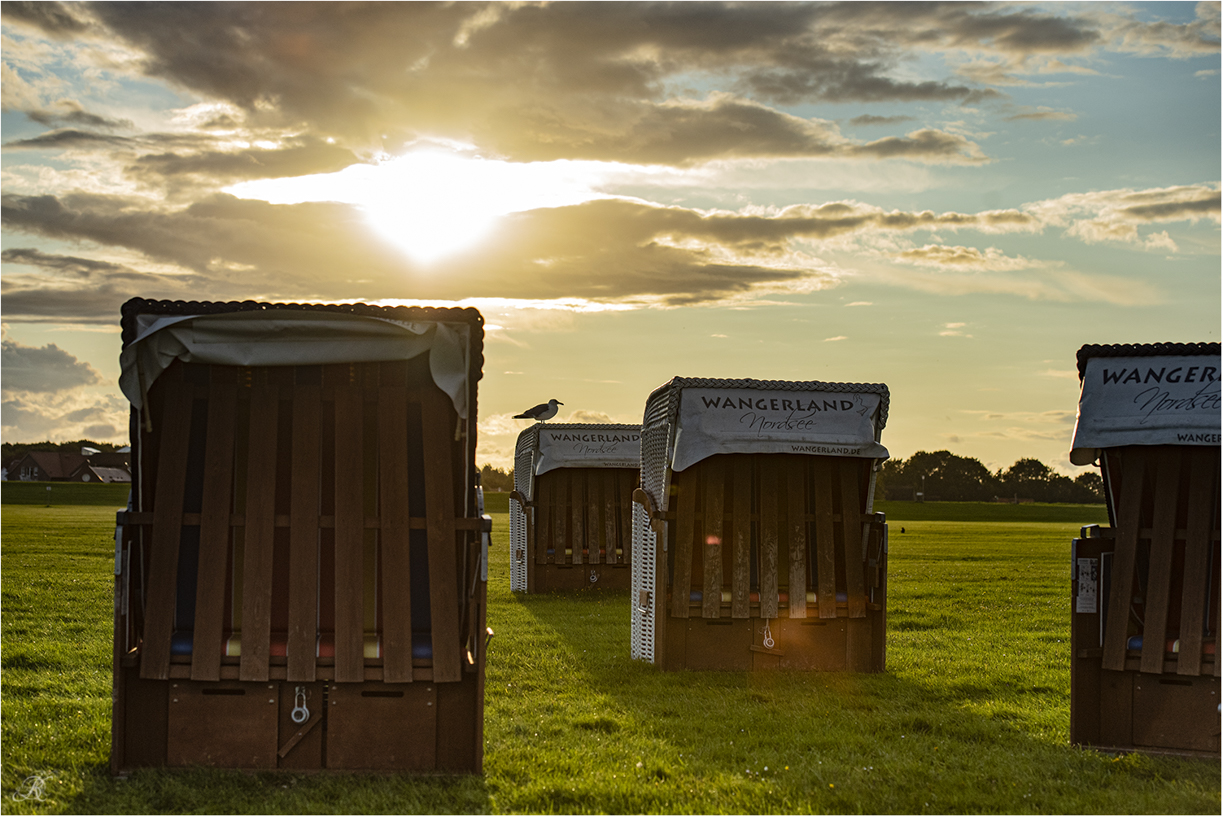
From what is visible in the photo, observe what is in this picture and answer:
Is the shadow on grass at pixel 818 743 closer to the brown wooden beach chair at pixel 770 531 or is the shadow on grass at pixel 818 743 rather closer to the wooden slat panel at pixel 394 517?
the brown wooden beach chair at pixel 770 531

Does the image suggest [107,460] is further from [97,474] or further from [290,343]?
[290,343]

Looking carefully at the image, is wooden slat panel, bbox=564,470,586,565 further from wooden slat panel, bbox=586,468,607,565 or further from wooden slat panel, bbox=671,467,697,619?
wooden slat panel, bbox=671,467,697,619

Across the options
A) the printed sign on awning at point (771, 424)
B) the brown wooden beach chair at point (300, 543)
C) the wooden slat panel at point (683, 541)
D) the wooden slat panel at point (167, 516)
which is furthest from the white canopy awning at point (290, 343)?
the wooden slat panel at point (683, 541)

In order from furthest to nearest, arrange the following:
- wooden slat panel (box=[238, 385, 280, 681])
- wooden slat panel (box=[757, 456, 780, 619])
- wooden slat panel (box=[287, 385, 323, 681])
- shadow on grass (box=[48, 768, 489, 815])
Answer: wooden slat panel (box=[757, 456, 780, 619]) < wooden slat panel (box=[287, 385, 323, 681]) < wooden slat panel (box=[238, 385, 280, 681]) < shadow on grass (box=[48, 768, 489, 815])

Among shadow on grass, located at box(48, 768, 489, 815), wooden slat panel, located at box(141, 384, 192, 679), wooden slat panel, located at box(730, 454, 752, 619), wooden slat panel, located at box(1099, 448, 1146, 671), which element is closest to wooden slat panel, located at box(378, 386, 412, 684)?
shadow on grass, located at box(48, 768, 489, 815)

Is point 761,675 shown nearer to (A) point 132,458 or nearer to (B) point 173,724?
(B) point 173,724

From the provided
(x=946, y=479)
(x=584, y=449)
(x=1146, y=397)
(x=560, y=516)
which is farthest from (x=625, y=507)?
(x=946, y=479)

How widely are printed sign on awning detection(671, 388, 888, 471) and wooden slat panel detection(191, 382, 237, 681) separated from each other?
5296mm

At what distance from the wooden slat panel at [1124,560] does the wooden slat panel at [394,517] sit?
5.90 m

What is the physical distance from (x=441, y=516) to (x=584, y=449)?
1346cm

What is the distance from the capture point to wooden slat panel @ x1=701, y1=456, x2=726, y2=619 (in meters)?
12.0

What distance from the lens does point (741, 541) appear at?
39.5ft

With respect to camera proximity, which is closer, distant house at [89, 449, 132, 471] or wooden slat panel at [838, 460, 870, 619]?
wooden slat panel at [838, 460, 870, 619]

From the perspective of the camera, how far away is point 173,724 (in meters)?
7.66
